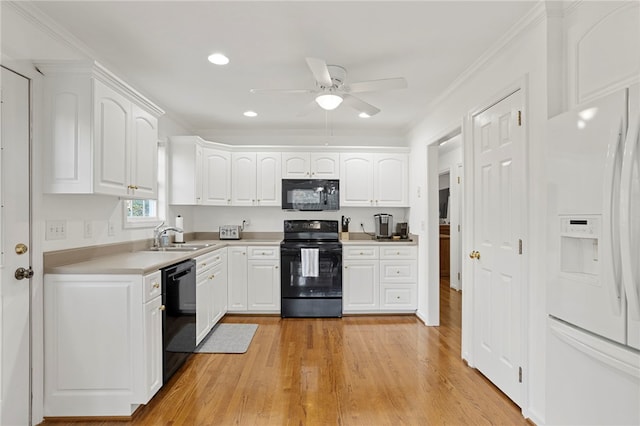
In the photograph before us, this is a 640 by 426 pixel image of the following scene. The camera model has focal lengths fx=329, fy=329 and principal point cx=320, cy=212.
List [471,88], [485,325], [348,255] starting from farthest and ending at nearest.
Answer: [348,255] < [471,88] < [485,325]

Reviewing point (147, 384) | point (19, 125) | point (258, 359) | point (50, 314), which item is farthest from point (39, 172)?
point (258, 359)

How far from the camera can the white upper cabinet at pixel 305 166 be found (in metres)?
4.54

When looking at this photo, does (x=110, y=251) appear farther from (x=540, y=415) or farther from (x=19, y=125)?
(x=540, y=415)

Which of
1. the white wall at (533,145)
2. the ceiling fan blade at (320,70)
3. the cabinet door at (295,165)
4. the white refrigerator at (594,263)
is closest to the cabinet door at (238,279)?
the cabinet door at (295,165)

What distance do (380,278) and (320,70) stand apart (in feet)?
9.24

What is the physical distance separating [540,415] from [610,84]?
73.1 inches

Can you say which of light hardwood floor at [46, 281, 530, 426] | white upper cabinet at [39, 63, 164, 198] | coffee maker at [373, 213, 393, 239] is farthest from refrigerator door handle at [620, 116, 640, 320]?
coffee maker at [373, 213, 393, 239]

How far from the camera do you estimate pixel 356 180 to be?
4.57 meters

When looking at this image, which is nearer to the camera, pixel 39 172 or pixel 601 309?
pixel 601 309

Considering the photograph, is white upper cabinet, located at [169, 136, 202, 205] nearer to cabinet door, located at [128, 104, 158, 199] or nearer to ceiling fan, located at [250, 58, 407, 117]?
cabinet door, located at [128, 104, 158, 199]

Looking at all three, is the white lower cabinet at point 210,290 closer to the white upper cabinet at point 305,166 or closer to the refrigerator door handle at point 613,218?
the white upper cabinet at point 305,166

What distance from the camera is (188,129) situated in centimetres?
464

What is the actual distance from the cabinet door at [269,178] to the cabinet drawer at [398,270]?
Answer: 1.66 meters

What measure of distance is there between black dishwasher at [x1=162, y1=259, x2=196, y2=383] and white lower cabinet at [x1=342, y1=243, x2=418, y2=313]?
196 centimetres
